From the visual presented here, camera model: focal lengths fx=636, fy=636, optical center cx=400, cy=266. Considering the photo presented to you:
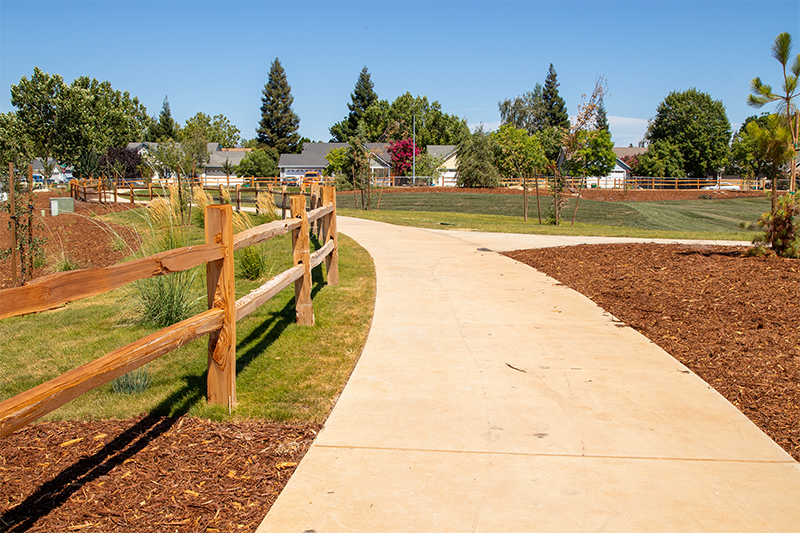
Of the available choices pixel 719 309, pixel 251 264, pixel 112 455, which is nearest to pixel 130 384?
pixel 112 455

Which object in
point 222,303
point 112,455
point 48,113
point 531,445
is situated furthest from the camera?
point 48,113

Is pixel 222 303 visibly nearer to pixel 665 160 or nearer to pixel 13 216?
pixel 13 216

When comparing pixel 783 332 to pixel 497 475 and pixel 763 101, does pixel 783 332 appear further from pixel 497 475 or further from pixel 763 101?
pixel 763 101

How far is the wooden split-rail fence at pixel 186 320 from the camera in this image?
2469 millimetres

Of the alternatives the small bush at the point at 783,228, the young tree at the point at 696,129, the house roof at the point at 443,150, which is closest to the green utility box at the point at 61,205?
the small bush at the point at 783,228

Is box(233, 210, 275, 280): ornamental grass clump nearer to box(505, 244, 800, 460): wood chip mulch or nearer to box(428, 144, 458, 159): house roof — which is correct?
box(505, 244, 800, 460): wood chip mulch

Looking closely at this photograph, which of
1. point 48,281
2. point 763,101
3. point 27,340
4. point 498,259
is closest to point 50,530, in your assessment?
point 48,281

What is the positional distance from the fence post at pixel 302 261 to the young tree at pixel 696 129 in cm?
8516

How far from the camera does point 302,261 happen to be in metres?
6.61

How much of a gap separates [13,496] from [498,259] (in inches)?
359

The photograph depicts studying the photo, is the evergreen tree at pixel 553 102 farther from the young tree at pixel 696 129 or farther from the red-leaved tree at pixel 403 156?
the red-leaved tree at pixel 403 156

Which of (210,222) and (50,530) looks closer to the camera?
(50,530)

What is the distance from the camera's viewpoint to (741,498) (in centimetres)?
330

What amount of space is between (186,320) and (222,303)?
0.45m
